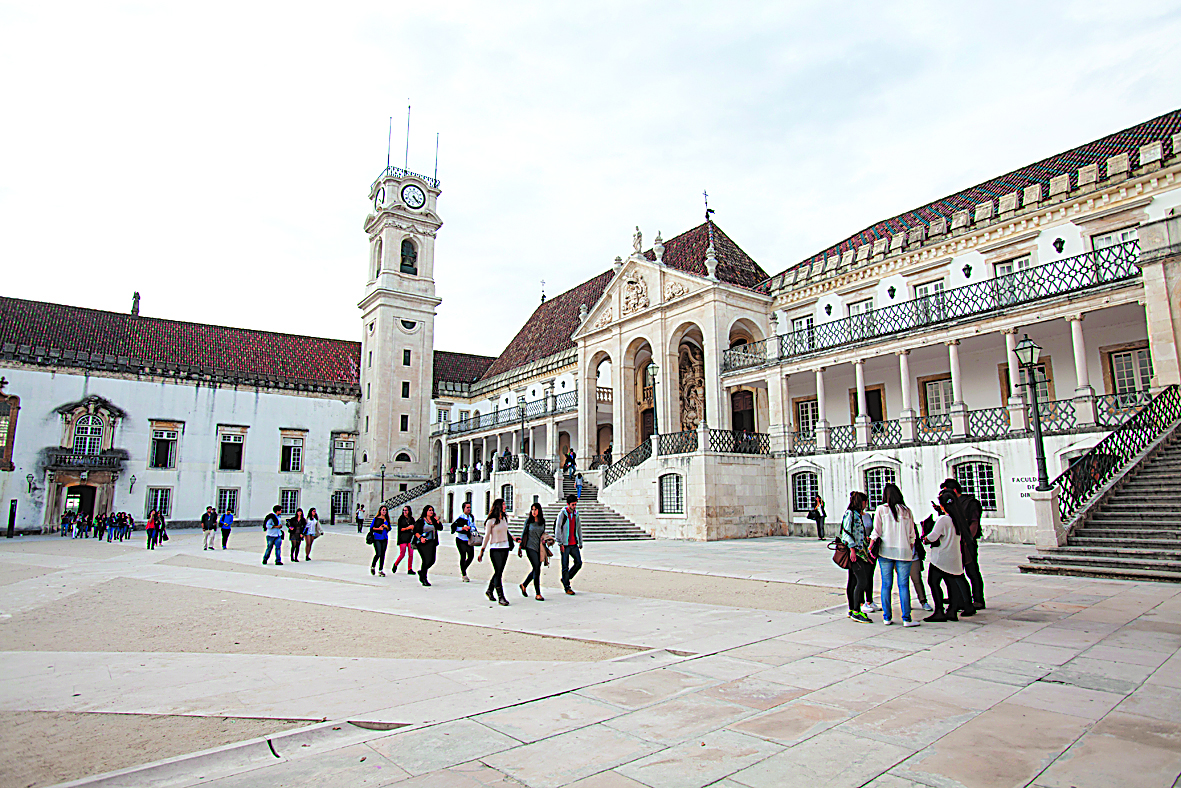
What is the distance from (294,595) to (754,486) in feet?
54.0

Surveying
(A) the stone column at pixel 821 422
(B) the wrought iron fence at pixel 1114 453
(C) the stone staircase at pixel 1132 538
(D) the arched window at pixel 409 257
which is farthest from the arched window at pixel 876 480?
(D) the arched window at pixel 409 257

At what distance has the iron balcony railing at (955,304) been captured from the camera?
1773 cm

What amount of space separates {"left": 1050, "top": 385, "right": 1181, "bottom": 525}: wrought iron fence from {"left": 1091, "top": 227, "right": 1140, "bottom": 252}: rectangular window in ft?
16.8

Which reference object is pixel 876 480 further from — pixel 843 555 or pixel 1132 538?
pixel 843 555

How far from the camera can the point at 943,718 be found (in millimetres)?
4199

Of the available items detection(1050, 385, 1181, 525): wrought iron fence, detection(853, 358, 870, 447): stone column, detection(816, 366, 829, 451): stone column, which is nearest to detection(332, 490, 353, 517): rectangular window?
detection(816, 366, 829, 451): stone column

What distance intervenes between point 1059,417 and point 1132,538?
25.0ft

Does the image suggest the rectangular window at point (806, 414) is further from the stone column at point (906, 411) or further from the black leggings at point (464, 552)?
the black leggings at point (464, 552)

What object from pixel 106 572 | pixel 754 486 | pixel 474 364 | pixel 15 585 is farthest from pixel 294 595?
pixel 474 364

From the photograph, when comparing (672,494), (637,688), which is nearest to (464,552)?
(637,688)

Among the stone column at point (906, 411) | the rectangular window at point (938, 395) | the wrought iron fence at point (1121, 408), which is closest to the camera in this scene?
the wrought iron fence at point (1121, 408)

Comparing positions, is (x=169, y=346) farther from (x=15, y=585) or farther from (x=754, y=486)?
(x=754, y=486)

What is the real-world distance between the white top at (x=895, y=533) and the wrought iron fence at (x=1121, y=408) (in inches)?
509

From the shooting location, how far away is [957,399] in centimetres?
1970
